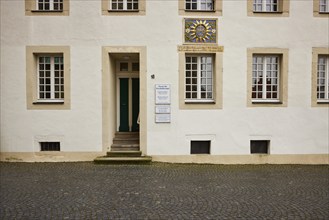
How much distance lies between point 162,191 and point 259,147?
5.44 m

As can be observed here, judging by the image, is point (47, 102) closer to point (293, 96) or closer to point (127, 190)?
point (127, 190)

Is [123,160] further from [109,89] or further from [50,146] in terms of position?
[50,146]

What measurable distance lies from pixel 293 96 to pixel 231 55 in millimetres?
2937

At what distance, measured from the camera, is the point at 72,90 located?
10.5 m

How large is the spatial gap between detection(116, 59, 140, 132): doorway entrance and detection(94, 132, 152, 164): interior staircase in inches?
29.1

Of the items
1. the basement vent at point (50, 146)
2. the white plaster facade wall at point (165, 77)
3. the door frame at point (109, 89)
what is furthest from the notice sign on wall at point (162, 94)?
the basement vent at point (50, 146)

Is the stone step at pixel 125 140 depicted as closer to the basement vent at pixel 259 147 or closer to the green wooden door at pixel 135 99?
the green wooden door at pixel 135 99

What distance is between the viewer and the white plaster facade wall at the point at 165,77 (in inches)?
412

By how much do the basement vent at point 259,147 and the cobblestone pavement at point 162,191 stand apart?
2.53 feet

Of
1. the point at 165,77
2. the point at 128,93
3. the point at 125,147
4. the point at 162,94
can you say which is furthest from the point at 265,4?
the point at 125,147

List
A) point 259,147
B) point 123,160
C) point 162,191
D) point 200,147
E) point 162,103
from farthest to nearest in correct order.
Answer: point 259,147 → point 200,147 → point 162,103 → point 123,160 → point 162,191

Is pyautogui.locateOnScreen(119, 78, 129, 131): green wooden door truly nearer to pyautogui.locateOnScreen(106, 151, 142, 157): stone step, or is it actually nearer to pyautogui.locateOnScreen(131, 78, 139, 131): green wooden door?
pyautogui.locateOnScreen(131, 78, 139, 131): green wooden door

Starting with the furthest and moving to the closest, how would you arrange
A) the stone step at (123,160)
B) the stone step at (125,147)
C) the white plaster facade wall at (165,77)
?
the stone step at (125,147) < the white plaster facade wall at (165,77) < the stone step at (123,160)

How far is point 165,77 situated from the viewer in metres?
10.6
